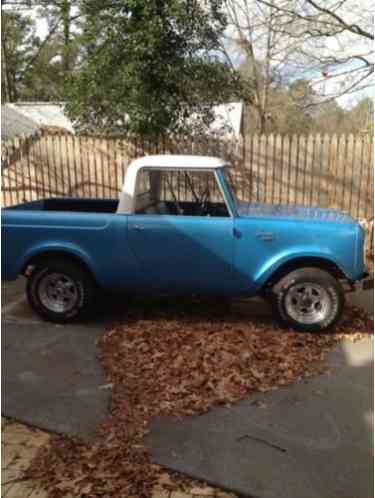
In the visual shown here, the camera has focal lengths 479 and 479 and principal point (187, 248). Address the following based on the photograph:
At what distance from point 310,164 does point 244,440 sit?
6.91 metres

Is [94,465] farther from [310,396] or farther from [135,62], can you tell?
[135,62]

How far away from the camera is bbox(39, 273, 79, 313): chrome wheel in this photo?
539 cm

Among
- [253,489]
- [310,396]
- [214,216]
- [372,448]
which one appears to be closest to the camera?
[253,489]

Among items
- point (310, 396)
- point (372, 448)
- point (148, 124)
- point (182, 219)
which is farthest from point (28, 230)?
point (148, 124)

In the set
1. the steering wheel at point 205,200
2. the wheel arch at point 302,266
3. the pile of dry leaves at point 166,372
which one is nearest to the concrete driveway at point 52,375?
the pile of dry leaves at point 166,372

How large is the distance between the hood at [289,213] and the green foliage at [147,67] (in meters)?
4.52

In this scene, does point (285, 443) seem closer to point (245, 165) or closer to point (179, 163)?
point (179, 163)

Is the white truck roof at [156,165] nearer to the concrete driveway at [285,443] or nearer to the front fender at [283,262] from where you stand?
the front fender at [283,262]

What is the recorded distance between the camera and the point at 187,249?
16.6ft

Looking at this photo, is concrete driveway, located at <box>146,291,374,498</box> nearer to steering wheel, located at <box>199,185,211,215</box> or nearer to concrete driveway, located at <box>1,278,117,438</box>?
concrete driveway, located at <box>1,278,117,438</box>

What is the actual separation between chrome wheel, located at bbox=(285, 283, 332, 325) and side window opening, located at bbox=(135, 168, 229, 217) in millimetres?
1109

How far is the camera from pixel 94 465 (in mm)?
3057

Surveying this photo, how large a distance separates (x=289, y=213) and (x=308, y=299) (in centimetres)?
102

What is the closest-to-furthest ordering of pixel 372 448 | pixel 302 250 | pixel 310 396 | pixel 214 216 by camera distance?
pixel 372 448 → pixel 310 396 → pixel 302 250 → pixel 214 216
